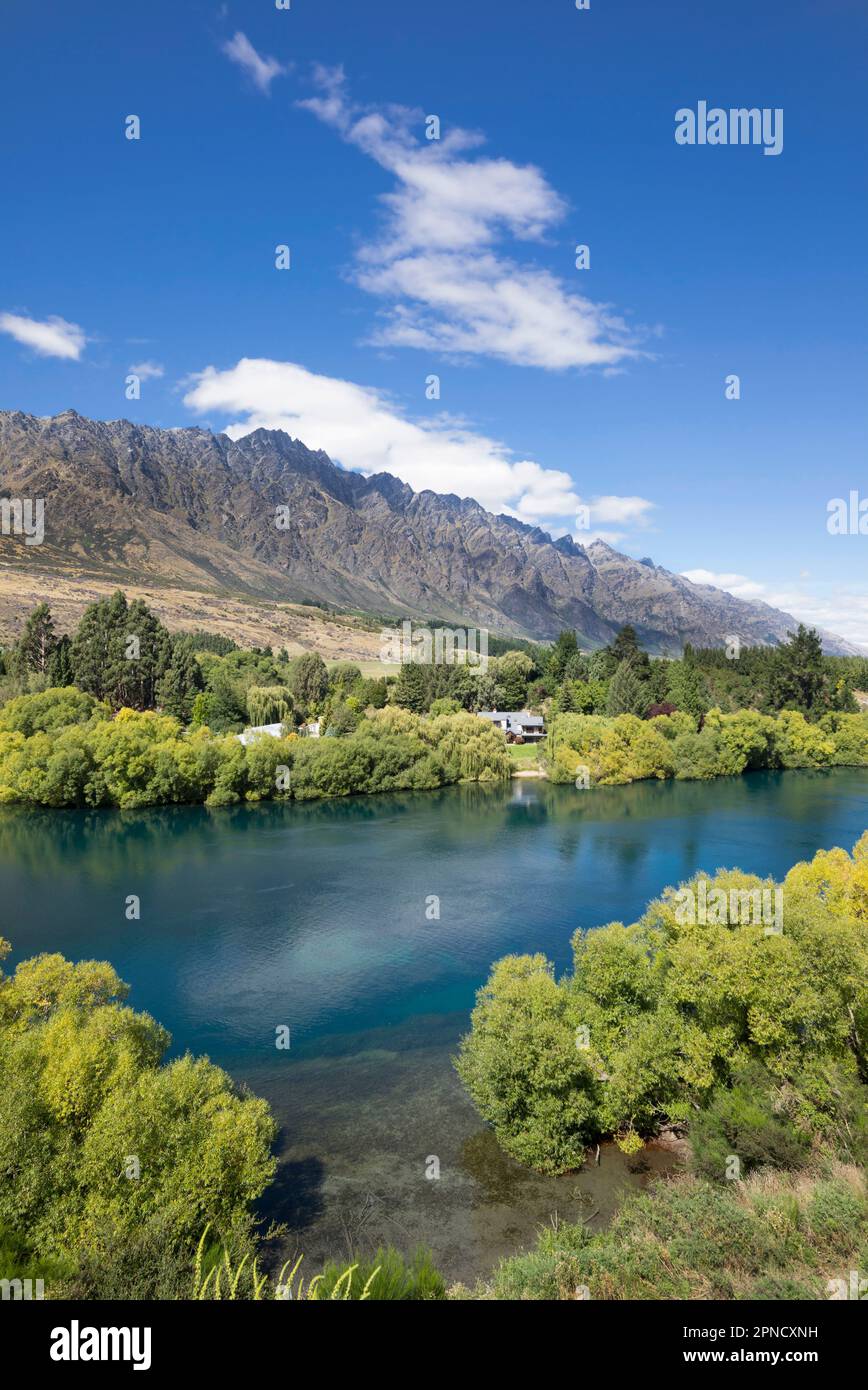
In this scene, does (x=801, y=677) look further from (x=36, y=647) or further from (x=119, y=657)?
(x=36, y=647)

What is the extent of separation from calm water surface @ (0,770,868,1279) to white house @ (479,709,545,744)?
2317 centimetres

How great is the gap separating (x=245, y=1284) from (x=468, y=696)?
297 ft

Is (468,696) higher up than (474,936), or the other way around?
(468,696)

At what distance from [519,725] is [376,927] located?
206ft

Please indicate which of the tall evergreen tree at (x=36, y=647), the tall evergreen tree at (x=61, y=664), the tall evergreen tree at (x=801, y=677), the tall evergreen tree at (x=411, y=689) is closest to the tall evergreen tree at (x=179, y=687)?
the tall evergreen tree at (x=61, y=664)

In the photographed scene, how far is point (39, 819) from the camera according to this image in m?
59.4

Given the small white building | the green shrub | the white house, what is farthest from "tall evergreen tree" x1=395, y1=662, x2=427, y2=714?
the green shrub

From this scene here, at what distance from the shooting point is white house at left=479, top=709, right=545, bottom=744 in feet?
319

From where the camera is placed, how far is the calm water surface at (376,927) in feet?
63.2

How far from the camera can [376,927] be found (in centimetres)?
3781

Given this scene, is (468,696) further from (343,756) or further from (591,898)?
(591,898)

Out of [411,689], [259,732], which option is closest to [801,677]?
[411,689]

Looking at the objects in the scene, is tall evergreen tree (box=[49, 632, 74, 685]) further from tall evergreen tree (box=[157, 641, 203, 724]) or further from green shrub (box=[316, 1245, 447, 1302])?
green shrub (box=[316, 1245, 447, 1302])

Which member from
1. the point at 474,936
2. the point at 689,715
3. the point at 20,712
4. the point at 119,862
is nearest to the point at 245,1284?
the point at 474,936
